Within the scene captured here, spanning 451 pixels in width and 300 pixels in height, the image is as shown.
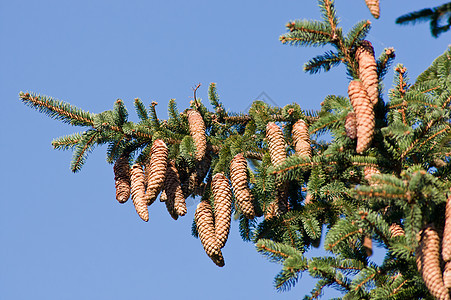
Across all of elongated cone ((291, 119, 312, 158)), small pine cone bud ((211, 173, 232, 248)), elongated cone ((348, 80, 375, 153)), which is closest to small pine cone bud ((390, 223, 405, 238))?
elongated cone ((348, 80, 375, 153))

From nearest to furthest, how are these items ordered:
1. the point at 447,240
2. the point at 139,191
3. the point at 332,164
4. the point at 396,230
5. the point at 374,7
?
1. the point at 447,240
2. the point at 374,7
3. the point at 396,230
4. the point at 332,164
5. the point at 139,191

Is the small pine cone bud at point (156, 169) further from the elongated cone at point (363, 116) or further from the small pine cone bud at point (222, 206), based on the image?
the elongated cone at point (363, 116)

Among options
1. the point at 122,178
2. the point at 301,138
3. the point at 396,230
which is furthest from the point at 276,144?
the point at 122,178

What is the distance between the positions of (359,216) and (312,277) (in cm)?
54

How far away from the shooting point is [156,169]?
4.98m

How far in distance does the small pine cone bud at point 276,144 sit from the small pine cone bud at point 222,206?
0.45m

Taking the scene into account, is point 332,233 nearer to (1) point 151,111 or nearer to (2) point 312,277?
(2) point 312,277

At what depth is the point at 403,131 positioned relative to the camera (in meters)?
3.96

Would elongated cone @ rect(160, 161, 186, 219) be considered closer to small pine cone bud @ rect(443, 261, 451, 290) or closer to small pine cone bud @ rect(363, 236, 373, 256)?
small pine cone bud @ rect(363, 236, 373, 256)

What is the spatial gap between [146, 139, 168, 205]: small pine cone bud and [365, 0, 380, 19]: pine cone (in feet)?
7.00

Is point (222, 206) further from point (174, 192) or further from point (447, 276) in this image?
point (447, 276)

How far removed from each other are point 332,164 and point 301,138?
1.68 feet

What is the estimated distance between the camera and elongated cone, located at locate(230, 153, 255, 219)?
479cm

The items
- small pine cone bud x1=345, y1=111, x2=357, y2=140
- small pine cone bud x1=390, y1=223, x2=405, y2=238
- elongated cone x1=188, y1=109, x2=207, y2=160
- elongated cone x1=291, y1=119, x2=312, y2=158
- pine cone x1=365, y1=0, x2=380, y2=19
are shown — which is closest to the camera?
pine cone x1=365, y1=0, x2=380, y2=19
